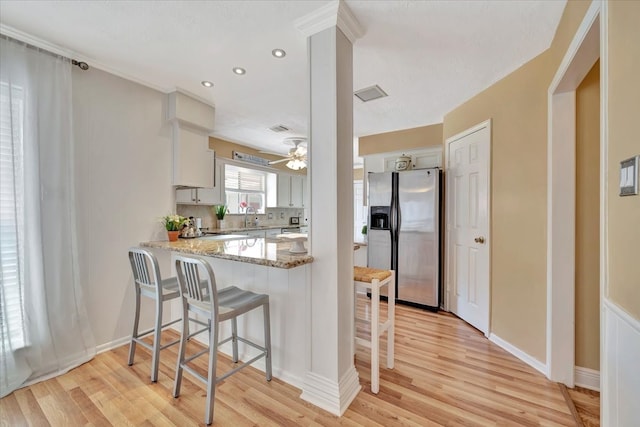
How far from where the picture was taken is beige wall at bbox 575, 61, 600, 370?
5.83ft

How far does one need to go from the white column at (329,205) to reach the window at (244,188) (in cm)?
346

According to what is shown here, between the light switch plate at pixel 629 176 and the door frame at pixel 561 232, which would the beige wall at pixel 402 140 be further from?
the light switch plate at pixel 629 176

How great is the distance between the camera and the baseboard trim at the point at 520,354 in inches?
78.5

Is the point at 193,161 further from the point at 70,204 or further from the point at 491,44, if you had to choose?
the point at 491,44

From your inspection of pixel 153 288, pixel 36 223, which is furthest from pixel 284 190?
pixel 36 223

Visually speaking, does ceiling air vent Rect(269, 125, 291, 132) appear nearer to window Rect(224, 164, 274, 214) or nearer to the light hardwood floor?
window Rect(224, 164, 274, 214)

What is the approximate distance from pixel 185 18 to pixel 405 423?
2834 millimetres

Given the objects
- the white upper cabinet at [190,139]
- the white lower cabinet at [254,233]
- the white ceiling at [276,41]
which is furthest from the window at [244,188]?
the white ceiling at [276,41]

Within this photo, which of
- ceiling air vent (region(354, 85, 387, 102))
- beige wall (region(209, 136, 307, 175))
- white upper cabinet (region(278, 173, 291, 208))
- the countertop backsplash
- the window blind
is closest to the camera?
ceiling air vent (region(354, 85, 387, 102))

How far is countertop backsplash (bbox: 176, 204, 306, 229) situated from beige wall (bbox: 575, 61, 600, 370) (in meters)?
4.52

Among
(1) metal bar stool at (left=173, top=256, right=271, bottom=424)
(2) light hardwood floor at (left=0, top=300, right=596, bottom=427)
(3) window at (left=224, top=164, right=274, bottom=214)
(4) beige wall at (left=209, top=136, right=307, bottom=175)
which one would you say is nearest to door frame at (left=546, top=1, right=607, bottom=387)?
(2) light hardwood floor at (left=0, top=300, right=596, bottom=427)

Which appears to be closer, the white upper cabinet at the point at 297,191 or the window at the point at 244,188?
the window at the point at 244,188

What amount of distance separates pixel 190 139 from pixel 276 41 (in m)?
1.48

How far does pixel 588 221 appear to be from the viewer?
180cm
